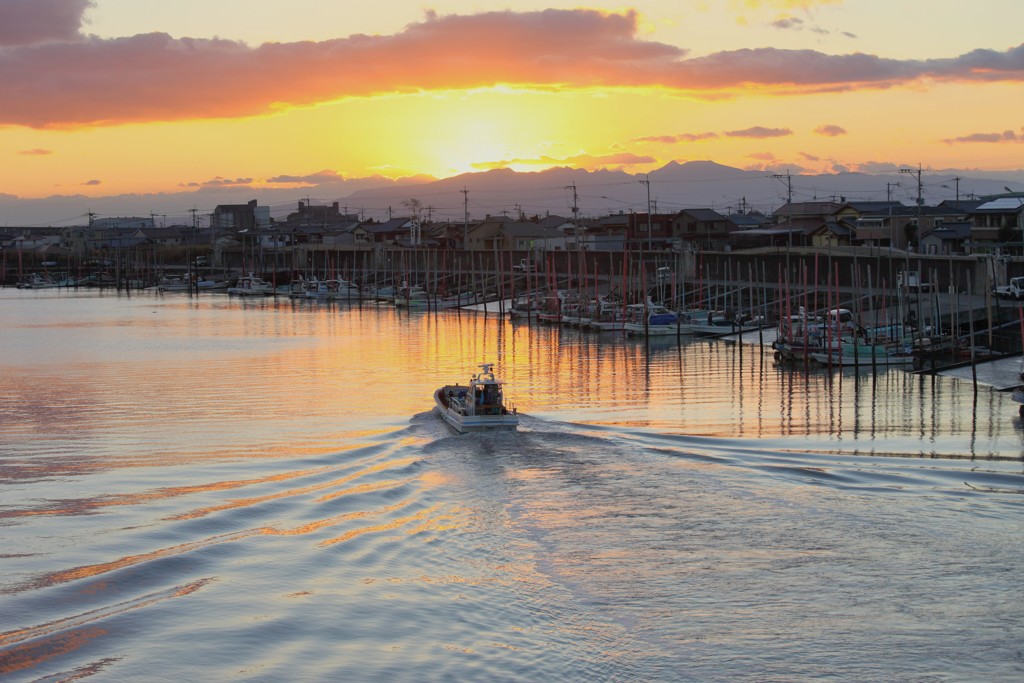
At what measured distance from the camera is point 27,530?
1934 centimetres

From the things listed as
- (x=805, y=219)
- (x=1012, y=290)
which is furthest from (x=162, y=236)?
(x=1012, y=290)

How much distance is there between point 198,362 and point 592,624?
35.4 metres

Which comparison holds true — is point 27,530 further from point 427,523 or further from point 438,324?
point 438,324

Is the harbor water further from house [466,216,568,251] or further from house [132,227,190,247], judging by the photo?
house [132,227,190,247]

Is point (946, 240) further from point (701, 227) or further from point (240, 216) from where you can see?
point (240, 216)

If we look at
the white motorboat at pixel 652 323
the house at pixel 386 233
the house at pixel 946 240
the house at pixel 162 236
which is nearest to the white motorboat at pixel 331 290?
the house at pixel 386 233

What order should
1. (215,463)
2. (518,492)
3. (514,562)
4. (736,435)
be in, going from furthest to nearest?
(736,435) < (215,463) < (518,492) < (514,562)

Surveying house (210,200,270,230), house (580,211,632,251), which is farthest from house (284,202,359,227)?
house (580,211,632,251)

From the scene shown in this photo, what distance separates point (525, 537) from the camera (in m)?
18.9

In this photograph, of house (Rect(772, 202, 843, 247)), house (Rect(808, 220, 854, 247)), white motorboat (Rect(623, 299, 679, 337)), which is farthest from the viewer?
house (Rect(772, 202, 843, 247))

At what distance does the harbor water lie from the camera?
565 inches

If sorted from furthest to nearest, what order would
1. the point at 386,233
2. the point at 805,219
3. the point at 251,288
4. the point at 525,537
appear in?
the point at 386,233 → the point at 251,288 → the point at 805,219 → the point at 525,537

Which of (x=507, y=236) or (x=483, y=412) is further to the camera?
(x=507, y=236)

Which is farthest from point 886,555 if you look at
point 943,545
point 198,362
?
point 198,362
